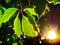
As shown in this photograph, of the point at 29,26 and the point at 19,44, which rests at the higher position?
the point at 29,26

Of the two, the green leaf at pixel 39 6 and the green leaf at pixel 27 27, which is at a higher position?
the green leaf at pixel 39 6

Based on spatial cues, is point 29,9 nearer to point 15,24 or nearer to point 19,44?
point 15,24

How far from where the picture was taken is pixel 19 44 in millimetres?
1554

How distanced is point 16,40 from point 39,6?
847 mm

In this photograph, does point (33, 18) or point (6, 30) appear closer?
point (33, 18)

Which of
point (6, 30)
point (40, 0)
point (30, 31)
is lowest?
point (6, 30)

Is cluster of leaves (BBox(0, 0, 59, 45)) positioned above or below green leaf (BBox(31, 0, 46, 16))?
below

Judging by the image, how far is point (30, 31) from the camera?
72 centimetres

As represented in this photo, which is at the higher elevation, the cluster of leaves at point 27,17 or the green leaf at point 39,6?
the green leaf at point 39,6

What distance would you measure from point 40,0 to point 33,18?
7 cm

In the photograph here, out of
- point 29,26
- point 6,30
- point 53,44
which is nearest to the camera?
point 29,26

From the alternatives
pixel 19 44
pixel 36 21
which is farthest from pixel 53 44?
pixel 36 21

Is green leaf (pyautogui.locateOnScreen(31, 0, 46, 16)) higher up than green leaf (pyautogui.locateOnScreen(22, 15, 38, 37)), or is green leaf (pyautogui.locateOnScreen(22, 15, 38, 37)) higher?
green leaf (pyautogui.locateOnScreen(31, 0, 46, 16))

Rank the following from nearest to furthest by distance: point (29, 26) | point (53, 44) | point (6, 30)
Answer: point (29, 26) → point (6, 30) → point (53, 44)
